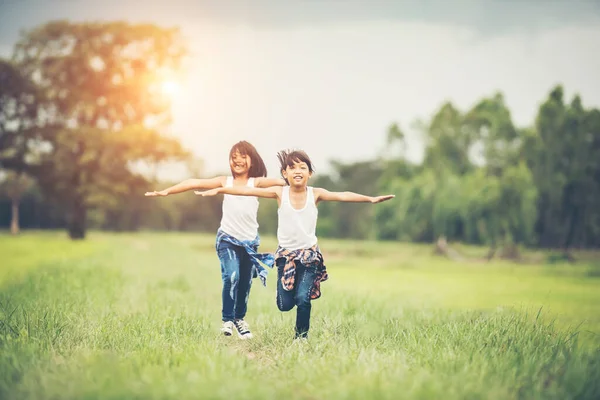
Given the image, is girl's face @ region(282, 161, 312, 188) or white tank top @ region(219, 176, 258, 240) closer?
girl's face @ region(282, 161, 312, 188)

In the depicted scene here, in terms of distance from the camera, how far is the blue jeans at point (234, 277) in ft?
17.6

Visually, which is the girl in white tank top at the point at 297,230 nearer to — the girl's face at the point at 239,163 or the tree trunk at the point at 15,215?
the girl's face at the point at 239,163

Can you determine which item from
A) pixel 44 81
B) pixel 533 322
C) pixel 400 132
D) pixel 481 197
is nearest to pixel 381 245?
pixel 400 132

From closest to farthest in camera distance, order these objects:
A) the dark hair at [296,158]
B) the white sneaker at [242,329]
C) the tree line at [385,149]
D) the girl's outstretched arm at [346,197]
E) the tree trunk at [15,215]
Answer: the girl's outstretched arm at [346,197] → the dark hair at [296,158] → the white sneaker at [242,329] → the tree line at [385,149] → the tree trunk at [15,215]

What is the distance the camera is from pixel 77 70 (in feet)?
90.0

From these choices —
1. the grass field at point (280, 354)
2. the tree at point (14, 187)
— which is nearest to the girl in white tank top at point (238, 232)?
the grass field at point (280, 354)

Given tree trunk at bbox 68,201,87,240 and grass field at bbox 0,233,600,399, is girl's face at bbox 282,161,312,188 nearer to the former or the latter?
grass field at bbox 0,233,600,399

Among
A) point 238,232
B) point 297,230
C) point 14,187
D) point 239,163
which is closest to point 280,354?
point 297,230

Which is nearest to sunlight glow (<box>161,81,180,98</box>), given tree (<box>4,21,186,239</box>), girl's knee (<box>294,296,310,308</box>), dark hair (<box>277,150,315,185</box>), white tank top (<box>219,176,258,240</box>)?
tree (<box>4,21,186,239</box>)

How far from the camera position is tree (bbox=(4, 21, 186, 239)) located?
2642 cm

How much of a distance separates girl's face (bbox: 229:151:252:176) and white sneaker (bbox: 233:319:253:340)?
1583mm

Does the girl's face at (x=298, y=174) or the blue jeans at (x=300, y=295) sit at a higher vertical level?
the girl's face at (x=298, y=174)

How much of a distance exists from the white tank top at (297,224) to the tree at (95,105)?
22.8 m

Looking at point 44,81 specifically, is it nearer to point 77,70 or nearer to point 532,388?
point 77,70
